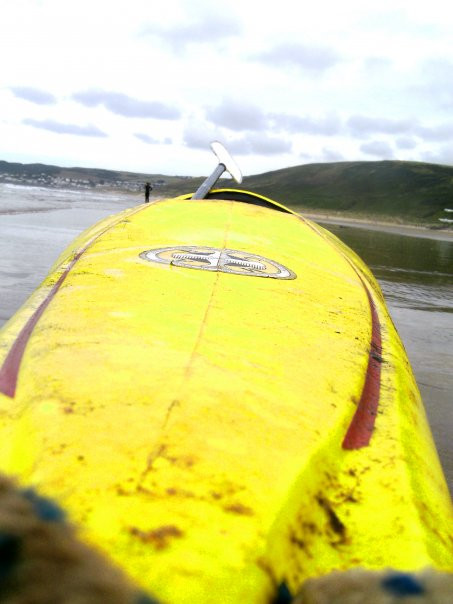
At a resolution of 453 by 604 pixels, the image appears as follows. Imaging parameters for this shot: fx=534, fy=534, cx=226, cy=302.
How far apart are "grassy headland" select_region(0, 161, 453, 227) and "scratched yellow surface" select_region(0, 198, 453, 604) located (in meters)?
35.0

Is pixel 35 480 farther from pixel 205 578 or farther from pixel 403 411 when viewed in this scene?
pixel 403 411

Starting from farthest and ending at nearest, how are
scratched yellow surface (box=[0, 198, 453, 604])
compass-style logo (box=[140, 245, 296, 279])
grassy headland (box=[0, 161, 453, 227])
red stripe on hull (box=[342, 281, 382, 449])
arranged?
grassy headland (box=[0, 161, 453, 227]), compass-style logo (box=[140, 245, 296, 279]), red stripe on hull (box=[342, 281, 382, 449]), scratched yellow surface (box=[0, 198, 453, 604])

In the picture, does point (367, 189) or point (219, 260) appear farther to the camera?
point (367, 189)

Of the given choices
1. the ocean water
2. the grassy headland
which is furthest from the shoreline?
the ocean water

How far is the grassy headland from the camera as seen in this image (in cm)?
4100

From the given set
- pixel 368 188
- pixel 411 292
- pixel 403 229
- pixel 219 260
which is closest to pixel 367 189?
pixel 368 188

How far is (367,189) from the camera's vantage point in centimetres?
5331

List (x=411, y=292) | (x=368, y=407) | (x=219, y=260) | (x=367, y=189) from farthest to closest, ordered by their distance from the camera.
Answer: (x=367, y=189) < (x=411, y=292) < (x=219, y=260) < (x=368, y=407)

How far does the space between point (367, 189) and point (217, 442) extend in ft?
181

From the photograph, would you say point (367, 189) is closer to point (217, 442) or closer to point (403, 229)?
point (403, 229)

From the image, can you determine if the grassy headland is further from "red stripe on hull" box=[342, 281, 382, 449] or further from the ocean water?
"red stripe on hull" box=[342, 281, 382, 449]

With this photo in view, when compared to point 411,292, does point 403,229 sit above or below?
Answer: above

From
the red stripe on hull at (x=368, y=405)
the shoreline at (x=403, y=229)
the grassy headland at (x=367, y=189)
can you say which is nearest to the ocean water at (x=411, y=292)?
the red stripe on hull at (x=368, y=405)

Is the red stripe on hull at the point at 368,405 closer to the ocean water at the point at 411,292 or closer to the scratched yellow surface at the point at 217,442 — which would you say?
the scratched yellow surface at the point at 217,442
